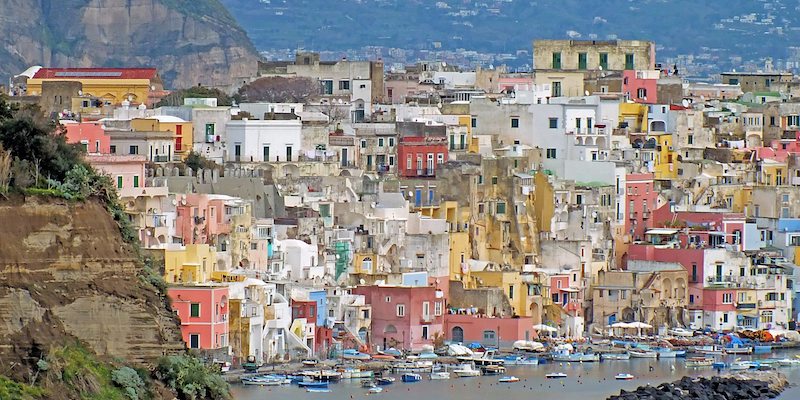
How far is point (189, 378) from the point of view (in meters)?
34.7

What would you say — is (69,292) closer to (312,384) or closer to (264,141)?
(312,384)

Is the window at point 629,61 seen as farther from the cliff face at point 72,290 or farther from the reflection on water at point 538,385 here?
the cliff face at point 72,290

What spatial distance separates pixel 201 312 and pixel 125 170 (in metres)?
5.77

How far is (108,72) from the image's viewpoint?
288 feet

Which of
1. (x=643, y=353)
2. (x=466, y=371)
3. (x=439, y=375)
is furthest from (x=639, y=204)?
(x=439, y=375)

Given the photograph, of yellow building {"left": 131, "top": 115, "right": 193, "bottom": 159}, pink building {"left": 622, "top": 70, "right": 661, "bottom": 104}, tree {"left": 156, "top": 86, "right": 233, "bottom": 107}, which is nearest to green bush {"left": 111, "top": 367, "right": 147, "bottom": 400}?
yellow building {"left": 131, "top": 115, "right": 193, "bottom": 159}

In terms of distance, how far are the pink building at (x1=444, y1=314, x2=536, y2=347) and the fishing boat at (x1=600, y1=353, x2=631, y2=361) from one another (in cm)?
194

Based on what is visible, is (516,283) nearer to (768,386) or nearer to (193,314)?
(768,386)

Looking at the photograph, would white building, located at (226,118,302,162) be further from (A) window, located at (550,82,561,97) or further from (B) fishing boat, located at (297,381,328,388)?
(A) window, located at (550,82,561,97)

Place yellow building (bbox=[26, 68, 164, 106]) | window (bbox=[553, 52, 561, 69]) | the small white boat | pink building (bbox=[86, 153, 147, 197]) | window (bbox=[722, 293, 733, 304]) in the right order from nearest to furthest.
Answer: pink building (bbox=[86, 153, 147, 197]) → the small white boat → window (bbox=[722, 293, 733, 304]) → yellow building (bbox=[26, 68, 164, 106]) → window (bbox=[553, 52, 561, 69])

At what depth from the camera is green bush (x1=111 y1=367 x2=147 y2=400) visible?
33.6 meters

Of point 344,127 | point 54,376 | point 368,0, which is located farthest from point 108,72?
point 368,0

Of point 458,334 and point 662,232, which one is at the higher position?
point 662,232

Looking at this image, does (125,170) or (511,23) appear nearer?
(125,170)
